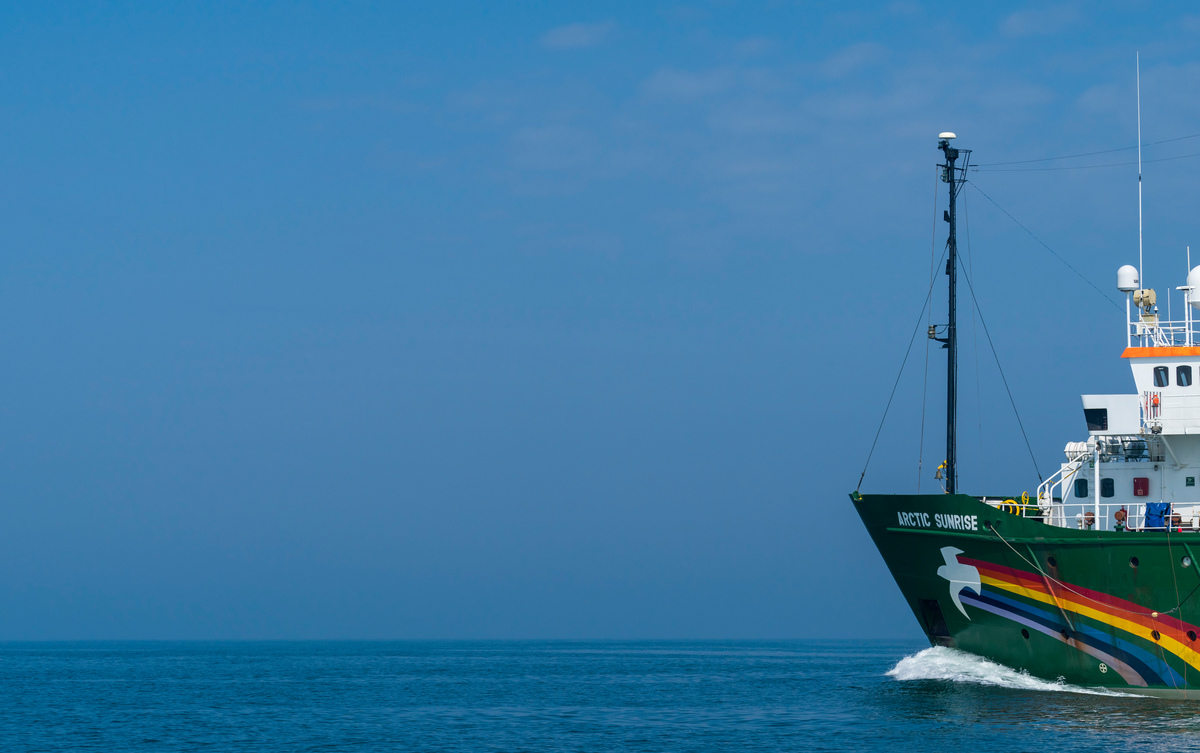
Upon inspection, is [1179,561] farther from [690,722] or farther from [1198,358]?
[690,722]

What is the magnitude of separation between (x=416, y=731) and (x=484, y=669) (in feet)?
97.0

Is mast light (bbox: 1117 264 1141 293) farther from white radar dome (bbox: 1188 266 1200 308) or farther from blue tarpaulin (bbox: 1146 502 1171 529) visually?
blue tarpaulin (bbox: 1146 502 1171 529)

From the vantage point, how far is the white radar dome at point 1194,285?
3212 cm

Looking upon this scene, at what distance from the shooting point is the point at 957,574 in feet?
102

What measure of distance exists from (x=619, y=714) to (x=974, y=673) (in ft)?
32.3

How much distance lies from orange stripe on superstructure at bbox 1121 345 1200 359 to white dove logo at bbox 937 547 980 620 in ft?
24.5

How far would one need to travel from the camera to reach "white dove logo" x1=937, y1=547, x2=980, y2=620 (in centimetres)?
3075

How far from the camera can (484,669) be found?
58.3 metres

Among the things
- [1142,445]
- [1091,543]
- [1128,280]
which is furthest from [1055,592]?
[1128,280]

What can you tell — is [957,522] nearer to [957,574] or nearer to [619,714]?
[957,574]

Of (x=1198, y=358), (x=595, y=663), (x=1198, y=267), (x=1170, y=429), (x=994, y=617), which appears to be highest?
(x=1198, y=267)

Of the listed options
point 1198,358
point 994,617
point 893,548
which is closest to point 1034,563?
point 994,617

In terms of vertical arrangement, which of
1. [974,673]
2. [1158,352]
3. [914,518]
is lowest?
[974,673]

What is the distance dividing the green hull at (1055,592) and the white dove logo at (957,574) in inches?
1.3
